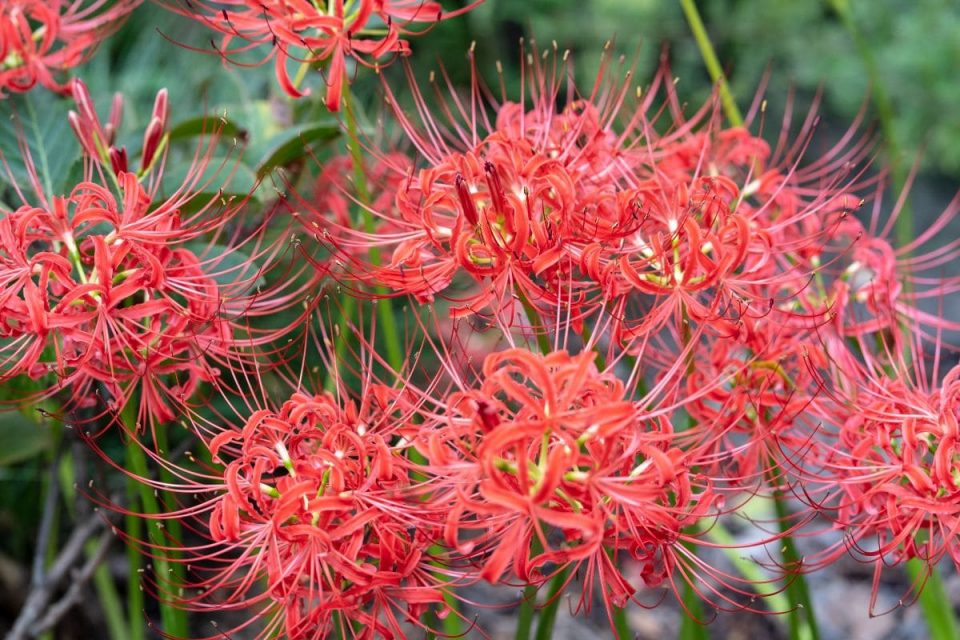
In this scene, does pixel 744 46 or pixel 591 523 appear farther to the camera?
pixel 744 46

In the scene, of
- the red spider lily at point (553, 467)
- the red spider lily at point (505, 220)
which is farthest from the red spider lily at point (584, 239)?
the red spider lily at point (553, 467)

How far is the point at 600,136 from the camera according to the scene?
42.1 inches

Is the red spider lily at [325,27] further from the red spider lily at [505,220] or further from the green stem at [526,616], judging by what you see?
the green stem at [526,616]

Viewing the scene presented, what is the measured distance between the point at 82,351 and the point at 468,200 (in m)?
0.40

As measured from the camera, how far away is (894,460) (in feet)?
3.03

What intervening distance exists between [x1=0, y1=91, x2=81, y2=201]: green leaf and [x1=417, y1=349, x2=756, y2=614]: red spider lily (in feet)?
2.41

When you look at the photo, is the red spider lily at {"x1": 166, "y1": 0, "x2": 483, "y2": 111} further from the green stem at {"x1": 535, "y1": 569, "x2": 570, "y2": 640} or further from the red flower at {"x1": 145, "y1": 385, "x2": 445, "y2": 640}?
the green stem at {"x1": 535, "y1": 569, "x2": 570, "y2": 640}

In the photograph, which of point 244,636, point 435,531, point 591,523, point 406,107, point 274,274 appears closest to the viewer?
point 591,523

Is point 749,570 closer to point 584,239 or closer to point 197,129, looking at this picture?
point 584,239

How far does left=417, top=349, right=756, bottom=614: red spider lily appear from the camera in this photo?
0.69 metres

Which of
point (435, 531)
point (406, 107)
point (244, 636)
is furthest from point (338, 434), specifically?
point (406, 107)

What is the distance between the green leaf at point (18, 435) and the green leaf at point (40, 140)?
0.28 m

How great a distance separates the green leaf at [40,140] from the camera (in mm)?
1260

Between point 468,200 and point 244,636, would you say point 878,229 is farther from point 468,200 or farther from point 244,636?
point 468,200
